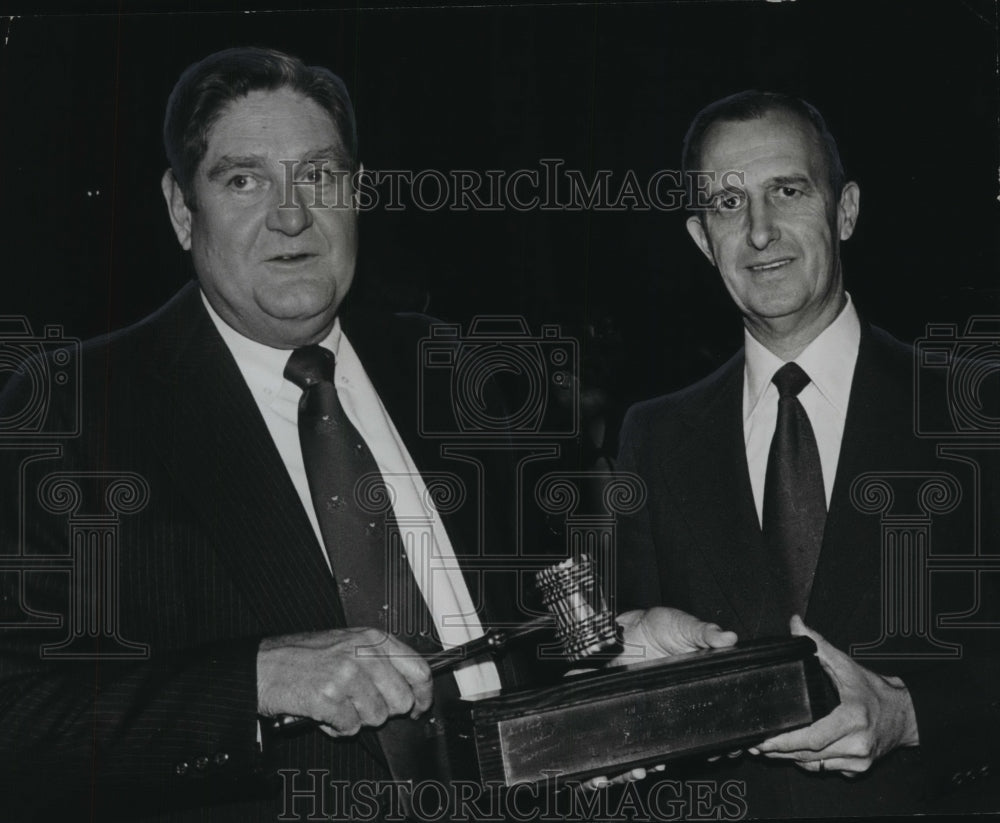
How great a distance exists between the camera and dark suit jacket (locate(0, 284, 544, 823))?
2172 millimetres

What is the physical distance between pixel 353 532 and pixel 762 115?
3.66ft

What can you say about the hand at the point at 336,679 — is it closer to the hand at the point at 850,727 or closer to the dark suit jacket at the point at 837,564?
the dark suit jacket at the point at 837,564

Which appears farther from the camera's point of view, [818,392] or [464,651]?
[818,392]

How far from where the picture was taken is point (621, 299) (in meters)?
2.43

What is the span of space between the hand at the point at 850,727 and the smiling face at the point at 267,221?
43.3 inches

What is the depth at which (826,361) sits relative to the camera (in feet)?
7.88

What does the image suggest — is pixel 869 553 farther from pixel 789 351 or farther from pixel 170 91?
pixel 170 91

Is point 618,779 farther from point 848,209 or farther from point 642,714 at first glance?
point 848,209

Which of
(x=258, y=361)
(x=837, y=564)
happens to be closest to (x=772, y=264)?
(x=837, y=564)

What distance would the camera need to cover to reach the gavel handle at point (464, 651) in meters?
2.17

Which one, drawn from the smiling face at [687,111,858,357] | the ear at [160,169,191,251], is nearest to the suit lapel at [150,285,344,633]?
the ear at [160,169,191,251]

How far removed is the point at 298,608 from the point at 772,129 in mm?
1266

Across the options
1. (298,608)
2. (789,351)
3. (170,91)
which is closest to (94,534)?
(298,608)

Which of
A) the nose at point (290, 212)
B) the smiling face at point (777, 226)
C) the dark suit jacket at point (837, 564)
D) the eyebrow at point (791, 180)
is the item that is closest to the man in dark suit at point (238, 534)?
the nose at point (290, 212)
